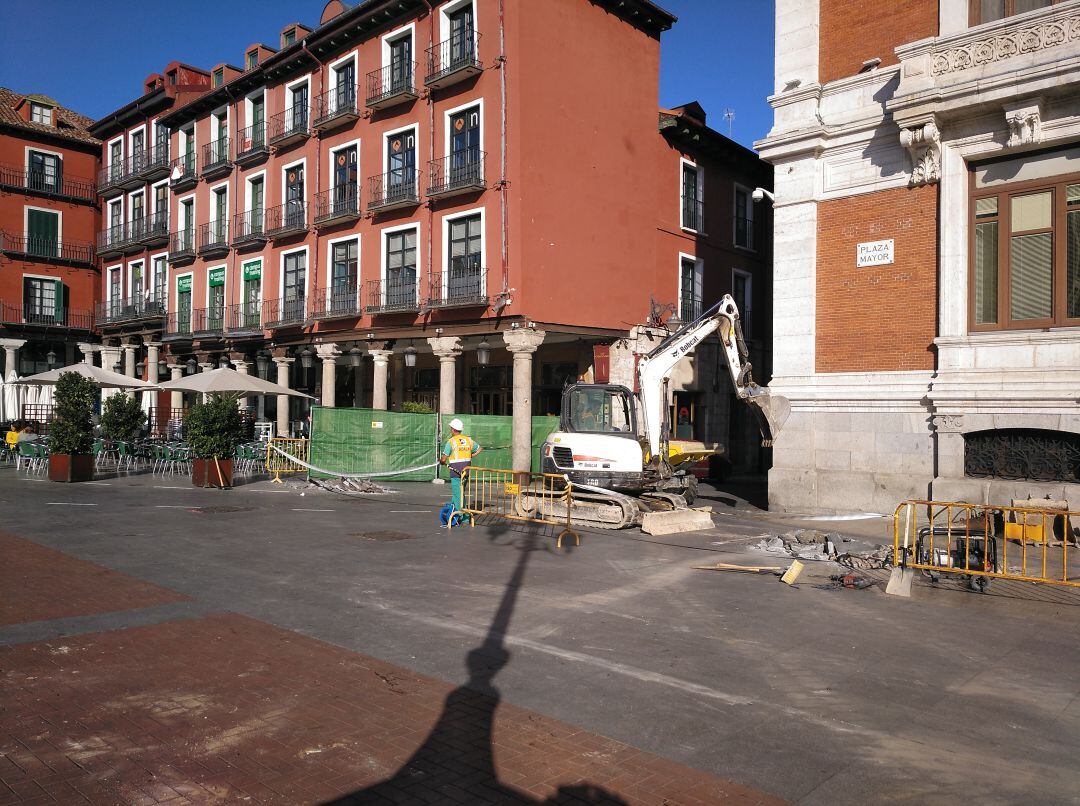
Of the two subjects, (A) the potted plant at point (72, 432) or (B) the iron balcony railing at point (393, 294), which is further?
(B) the iron balcony railing at point (393, 294)

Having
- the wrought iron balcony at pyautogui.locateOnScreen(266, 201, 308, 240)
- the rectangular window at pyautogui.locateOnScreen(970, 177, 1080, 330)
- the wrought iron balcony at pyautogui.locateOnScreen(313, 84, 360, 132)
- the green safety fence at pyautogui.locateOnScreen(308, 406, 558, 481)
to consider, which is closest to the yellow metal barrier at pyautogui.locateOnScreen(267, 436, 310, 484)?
the green safety fence at pyautogui.locateOnScreen(308, 406, 558, 481)

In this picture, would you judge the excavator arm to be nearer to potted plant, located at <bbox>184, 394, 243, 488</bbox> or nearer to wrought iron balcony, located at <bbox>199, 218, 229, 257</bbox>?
potted plant, located at <bbox>184, 394, 243, 488</bbox>

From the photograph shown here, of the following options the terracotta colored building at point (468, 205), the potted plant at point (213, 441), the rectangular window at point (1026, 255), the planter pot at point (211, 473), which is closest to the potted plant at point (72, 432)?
the potted plant at point (213, 441)

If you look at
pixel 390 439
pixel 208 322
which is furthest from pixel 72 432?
pixel 208 322

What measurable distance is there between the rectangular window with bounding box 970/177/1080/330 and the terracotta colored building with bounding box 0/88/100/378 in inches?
1638

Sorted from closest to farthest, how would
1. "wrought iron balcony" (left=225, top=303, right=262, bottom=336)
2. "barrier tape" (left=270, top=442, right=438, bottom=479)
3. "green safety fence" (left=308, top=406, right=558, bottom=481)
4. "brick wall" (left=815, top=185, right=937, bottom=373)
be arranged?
"brick wall" (left=815, top=185, right=937, bottom=373), "barrier tape" (left=270, top=442, right=438, bottom=479), "green safety fence" (left=308, top=406, right=558, bottom=481), "wrought iron balcony" (left=225, top=303, right=262, bottom=336)

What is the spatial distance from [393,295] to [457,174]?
449 cm

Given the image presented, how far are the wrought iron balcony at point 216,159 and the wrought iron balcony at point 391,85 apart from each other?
9.62 metres

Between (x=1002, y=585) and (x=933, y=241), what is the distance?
7.60 m

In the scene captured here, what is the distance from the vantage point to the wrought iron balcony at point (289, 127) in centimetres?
2939

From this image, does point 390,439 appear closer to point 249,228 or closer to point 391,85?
point 391,85

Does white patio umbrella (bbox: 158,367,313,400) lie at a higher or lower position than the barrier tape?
higher

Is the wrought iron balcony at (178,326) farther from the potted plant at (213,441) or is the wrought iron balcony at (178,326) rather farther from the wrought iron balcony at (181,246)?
the potted plant at (213,441)

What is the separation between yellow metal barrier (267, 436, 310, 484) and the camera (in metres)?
22.4
